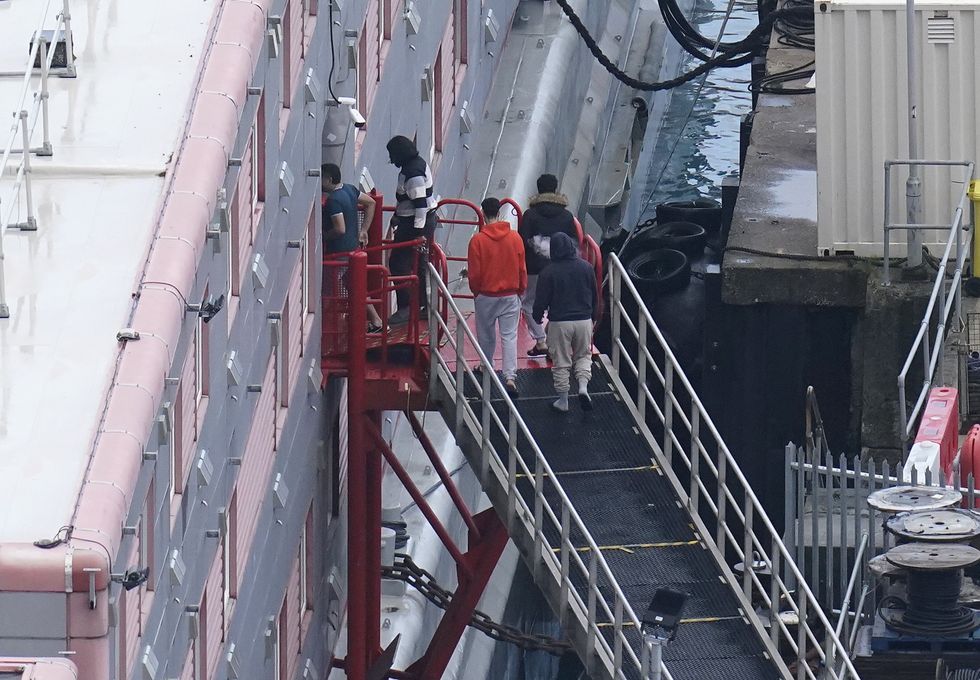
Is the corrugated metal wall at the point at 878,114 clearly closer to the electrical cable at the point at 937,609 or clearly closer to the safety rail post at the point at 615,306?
the safety rail post at the point at 615,306

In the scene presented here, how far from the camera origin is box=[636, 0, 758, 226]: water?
4338 cm

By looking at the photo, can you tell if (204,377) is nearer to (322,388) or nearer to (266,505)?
(266,505)

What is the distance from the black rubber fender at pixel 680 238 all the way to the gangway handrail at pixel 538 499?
1117 cm

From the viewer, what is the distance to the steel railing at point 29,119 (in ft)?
47.1

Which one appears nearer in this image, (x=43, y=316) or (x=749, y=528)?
(x=43, y=316)

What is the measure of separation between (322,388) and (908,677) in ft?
17.7

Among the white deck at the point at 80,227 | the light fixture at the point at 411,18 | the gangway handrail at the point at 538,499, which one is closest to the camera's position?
the white deck at the point at 80,227

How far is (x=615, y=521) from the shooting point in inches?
718

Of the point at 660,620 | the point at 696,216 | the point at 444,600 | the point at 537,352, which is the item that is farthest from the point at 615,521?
the point at 696,216

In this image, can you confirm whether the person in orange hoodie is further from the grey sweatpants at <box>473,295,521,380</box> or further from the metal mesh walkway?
the metal mesh walkway

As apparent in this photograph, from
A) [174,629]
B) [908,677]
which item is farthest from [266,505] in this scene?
[908,677]

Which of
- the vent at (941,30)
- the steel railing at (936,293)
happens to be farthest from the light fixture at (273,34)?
the vent at (941,30)

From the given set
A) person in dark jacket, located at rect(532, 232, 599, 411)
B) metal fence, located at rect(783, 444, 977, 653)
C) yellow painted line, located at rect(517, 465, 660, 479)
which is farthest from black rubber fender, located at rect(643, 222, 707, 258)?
yellow painted line, located at rect(517, 465, 660, 479)

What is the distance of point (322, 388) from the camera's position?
19469mm
